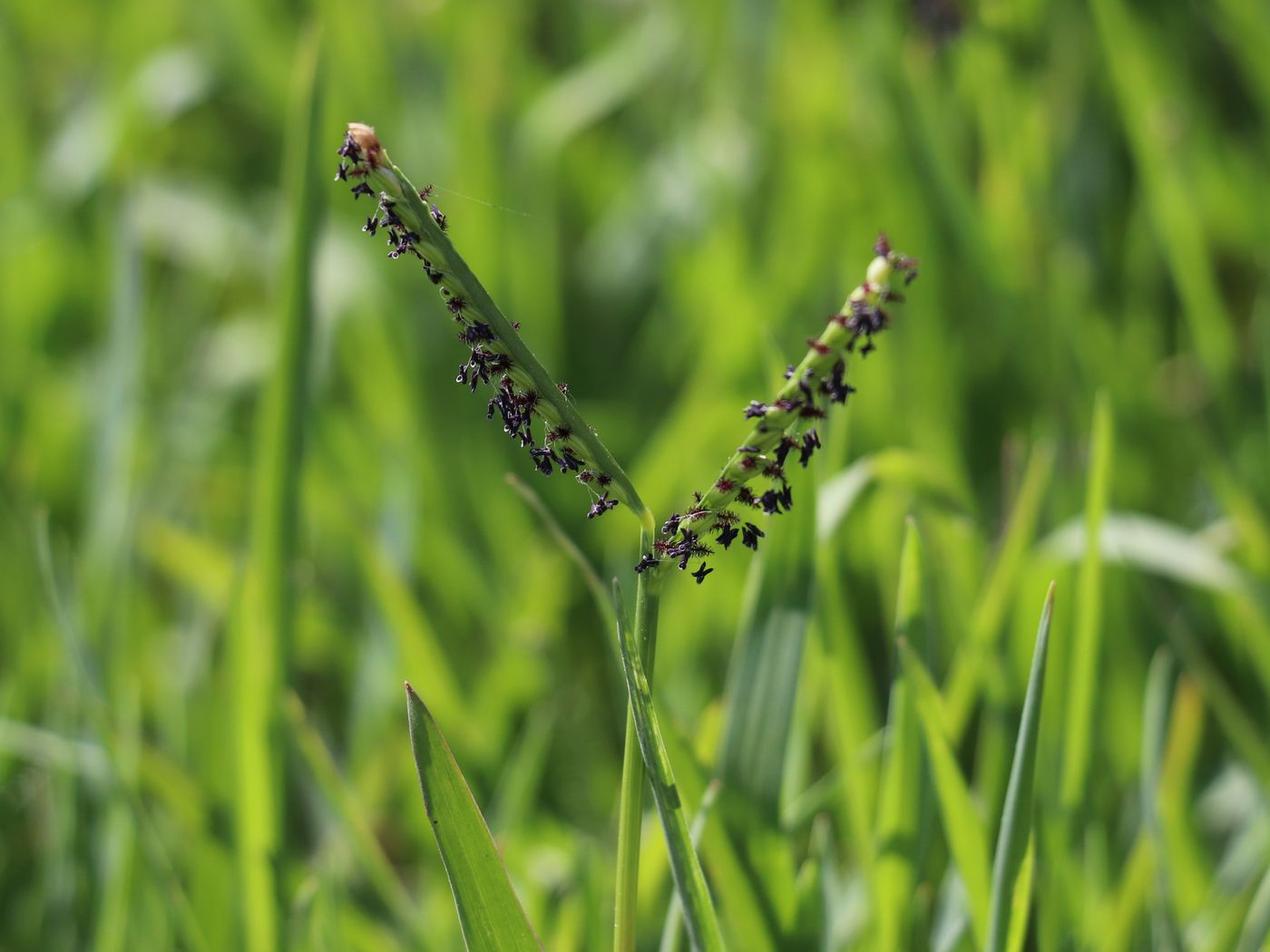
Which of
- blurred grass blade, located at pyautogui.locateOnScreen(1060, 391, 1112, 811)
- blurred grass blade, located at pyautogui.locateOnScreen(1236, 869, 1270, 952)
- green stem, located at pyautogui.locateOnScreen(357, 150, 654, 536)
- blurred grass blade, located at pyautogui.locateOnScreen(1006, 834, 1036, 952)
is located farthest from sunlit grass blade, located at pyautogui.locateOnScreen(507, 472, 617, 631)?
blurred grass blade, located at pyautogui.locateOnScreen(1236, 869, 1270, 952)

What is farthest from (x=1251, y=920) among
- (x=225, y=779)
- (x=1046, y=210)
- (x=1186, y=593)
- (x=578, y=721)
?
(x=1046, y=210)

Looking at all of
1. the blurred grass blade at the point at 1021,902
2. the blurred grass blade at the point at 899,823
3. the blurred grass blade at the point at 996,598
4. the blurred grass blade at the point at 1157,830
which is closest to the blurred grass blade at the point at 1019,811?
the blurred grass blade at the point at 1021,902

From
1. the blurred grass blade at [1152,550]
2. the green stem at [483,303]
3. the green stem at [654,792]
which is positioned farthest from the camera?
the blurred grass blade at [1152,550]

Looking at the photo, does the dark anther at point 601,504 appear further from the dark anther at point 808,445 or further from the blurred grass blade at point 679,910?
the blurred grass blade at point 679,910

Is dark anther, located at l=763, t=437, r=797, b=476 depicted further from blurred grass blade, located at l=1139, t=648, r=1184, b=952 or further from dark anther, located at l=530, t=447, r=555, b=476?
blurred grass blade, located at l=1139, t=648, r=1184, b=952

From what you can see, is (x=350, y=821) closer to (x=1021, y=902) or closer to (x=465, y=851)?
(x=465, y=851)

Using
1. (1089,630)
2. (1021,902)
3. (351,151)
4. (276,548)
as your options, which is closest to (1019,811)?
(1021,902)

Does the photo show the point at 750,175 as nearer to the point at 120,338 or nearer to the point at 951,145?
the point at 951,145
